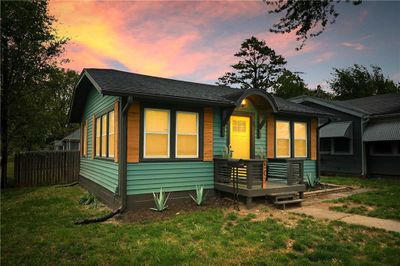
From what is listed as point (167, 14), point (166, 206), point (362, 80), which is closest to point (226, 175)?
point (166, 206)

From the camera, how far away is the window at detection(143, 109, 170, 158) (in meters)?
7.62

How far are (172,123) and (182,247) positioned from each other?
4.09 m

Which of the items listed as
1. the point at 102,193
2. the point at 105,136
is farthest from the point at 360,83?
the point at 102,193

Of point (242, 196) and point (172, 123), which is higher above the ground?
point (172, 123)

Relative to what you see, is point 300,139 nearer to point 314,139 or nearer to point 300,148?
point 300,148

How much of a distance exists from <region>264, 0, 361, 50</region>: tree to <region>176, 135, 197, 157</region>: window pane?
398cm

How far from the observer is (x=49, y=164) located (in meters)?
13.5

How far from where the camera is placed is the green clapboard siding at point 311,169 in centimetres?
1141

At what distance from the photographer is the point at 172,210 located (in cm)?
731

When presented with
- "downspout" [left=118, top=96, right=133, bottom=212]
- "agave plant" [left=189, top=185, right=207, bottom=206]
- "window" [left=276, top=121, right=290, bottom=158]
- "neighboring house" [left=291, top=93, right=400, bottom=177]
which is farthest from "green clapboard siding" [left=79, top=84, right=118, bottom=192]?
"neighboring house" [left=291, top=93, right=400, bottom=177]

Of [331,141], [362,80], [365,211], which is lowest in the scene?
[365,211]

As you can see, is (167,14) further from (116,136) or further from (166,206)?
(166,206)

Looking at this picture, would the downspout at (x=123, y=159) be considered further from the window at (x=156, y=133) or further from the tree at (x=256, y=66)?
the tree at (x=256, y=66)

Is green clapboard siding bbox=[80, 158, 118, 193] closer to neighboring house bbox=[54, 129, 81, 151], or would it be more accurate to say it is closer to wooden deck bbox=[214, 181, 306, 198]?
wooden deck bbox=[214, 181, 306, 198]
